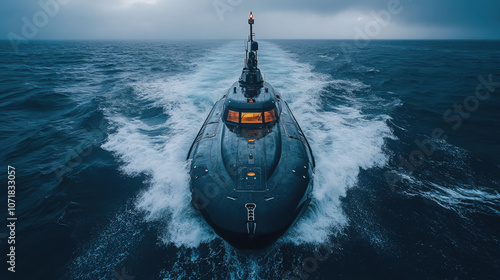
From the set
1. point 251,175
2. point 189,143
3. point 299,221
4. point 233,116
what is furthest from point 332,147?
point 189,143

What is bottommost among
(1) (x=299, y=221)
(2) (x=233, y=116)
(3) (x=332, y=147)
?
(1) (x=299, y=221)

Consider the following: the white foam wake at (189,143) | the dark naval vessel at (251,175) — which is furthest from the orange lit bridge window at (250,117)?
the white foam wake at (189,143)

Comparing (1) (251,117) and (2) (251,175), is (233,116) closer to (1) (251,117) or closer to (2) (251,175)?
(1) (251,117)

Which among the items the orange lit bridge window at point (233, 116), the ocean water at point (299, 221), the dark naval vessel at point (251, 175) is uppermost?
the orange lit bridge window at point (233, 116)

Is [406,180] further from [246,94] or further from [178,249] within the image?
[178,249]

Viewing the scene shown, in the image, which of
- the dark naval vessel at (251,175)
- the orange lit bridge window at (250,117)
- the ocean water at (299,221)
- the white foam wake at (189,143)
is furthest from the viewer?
the orange lit bridge window at (250,117)

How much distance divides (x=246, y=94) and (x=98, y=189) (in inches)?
365

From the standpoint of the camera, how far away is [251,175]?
7648 millimetres

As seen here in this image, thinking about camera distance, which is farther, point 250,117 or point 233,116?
point 233,116

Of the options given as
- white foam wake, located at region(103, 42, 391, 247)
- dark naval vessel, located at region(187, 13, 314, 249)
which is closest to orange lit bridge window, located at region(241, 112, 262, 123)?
dark naval vessel, located at region(187, 13, 314, 249)

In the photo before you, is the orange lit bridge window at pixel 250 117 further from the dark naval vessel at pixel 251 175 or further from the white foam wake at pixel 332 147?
the white foam wake at pixel 332 147

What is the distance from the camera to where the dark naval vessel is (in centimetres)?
658

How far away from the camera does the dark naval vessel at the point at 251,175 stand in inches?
259

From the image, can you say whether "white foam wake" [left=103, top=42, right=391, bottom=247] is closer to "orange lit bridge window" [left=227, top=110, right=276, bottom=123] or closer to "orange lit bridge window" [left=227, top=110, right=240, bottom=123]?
"orange lit bridge window" [left=227, top=110, right=240, bottom=123]
